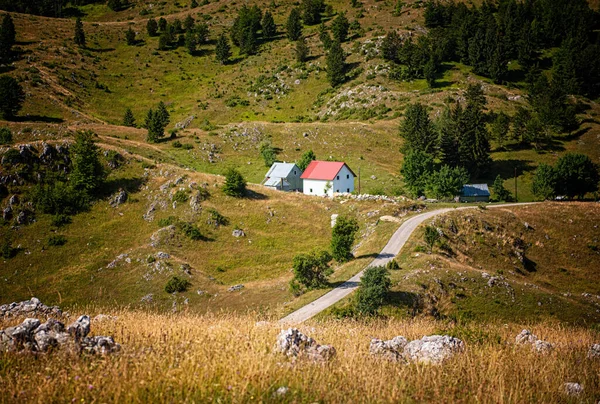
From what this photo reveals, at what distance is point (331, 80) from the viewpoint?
162 metres

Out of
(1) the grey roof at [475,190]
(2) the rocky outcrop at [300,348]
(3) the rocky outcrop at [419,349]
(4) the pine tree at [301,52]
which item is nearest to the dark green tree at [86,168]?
(2) the rocky outcrop at [300,348]

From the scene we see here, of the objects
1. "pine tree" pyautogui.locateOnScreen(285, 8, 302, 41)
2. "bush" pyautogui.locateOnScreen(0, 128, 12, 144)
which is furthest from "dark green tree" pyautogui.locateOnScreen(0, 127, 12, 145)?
"pine tree" pyautogui.locateOnScreen(285, 8, 302, 41)

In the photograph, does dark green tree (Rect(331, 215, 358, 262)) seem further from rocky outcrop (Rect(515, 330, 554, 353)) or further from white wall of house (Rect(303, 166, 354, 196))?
rocky outcrop (Rect(515, 330, 554, 353))

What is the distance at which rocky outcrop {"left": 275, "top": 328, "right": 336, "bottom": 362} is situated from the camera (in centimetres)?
994

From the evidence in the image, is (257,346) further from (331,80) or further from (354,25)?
(354,25)

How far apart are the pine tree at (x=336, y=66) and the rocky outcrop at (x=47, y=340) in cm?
16050

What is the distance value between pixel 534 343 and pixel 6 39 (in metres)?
188

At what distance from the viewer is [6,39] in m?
148

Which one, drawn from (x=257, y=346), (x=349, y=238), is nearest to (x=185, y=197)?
(x=349, y=238)

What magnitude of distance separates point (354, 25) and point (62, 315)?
204648 millimetres

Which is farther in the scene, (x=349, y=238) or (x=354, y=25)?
(x=354, y=25)

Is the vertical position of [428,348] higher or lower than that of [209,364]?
lower

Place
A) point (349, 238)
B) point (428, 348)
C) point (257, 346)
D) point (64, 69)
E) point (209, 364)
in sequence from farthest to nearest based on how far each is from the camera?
point (64, 69)
point (349, 238)
point (428, 348)
point (257, 346)
point (209, 364)

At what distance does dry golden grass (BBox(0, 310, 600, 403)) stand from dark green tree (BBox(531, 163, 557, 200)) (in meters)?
102
